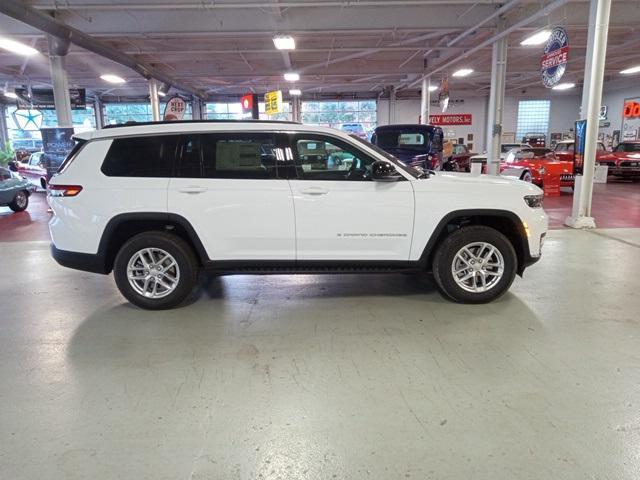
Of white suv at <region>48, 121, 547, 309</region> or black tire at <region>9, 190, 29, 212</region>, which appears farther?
black tire at <region>9, 190, 29, 212</region>

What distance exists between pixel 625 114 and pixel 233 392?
998 inches

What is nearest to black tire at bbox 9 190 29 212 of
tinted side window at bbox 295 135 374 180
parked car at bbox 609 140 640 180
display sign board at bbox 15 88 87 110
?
display sign board at bbox 15 88 87 110

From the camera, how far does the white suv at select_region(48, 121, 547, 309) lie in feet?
13.9

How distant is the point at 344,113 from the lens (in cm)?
2934

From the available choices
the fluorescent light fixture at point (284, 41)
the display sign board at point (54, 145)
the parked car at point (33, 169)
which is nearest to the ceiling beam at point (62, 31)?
the display sign board at point (54, 145)

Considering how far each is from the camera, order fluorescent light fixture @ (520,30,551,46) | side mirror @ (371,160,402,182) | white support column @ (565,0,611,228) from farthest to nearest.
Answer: fluorescent light fixture @ (520,30,551,46) < white support column @ (565,0,611,228) < side mirror @ (371,160,402,182)

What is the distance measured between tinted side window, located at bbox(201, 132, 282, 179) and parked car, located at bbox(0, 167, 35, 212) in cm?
924

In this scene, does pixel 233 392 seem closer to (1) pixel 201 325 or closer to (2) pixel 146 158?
(1) pixel 201 325

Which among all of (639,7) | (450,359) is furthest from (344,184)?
(639,7)

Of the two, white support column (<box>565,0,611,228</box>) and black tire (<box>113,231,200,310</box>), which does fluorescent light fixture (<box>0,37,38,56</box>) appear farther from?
white support column (<box>565,0,611,228</box>)

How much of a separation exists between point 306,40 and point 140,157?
11.9m

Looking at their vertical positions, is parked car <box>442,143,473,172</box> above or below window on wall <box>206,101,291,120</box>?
below

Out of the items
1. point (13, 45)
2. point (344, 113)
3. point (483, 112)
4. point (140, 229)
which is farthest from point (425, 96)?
point (140, 229)

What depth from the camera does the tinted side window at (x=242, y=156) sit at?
429 cm
